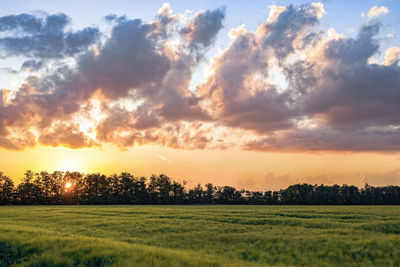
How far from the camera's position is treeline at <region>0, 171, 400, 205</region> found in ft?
370

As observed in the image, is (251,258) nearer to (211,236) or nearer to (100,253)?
(211,236)

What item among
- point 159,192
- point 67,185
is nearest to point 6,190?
point 67,185

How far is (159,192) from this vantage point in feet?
396

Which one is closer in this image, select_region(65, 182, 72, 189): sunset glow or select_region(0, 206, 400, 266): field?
select_region(0, 206, 400, 266): field

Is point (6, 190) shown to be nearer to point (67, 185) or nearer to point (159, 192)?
point (67, 185)

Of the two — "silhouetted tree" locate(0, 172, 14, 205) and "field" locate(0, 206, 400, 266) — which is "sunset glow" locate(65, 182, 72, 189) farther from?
"field" locate(0, 206, 400, 266)

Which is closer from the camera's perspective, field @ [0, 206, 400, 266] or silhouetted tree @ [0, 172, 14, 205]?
field @ [0, 206, 400, 266]

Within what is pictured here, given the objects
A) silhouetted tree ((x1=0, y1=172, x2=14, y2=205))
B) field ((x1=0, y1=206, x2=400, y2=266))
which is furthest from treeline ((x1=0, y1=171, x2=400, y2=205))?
field ((x1=0, y1=206, x2=400, y2=266))

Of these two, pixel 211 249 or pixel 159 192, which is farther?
pixel 159 192

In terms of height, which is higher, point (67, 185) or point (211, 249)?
point (211, 249)

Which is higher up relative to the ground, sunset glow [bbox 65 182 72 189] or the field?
A: the field

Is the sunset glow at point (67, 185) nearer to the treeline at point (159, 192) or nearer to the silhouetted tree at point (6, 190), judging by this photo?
the treeline at point (159, 192)

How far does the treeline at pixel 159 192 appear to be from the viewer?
113 m

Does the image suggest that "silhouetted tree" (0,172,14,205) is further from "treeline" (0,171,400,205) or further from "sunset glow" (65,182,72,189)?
"sunset glow" (65,182,72,189)
